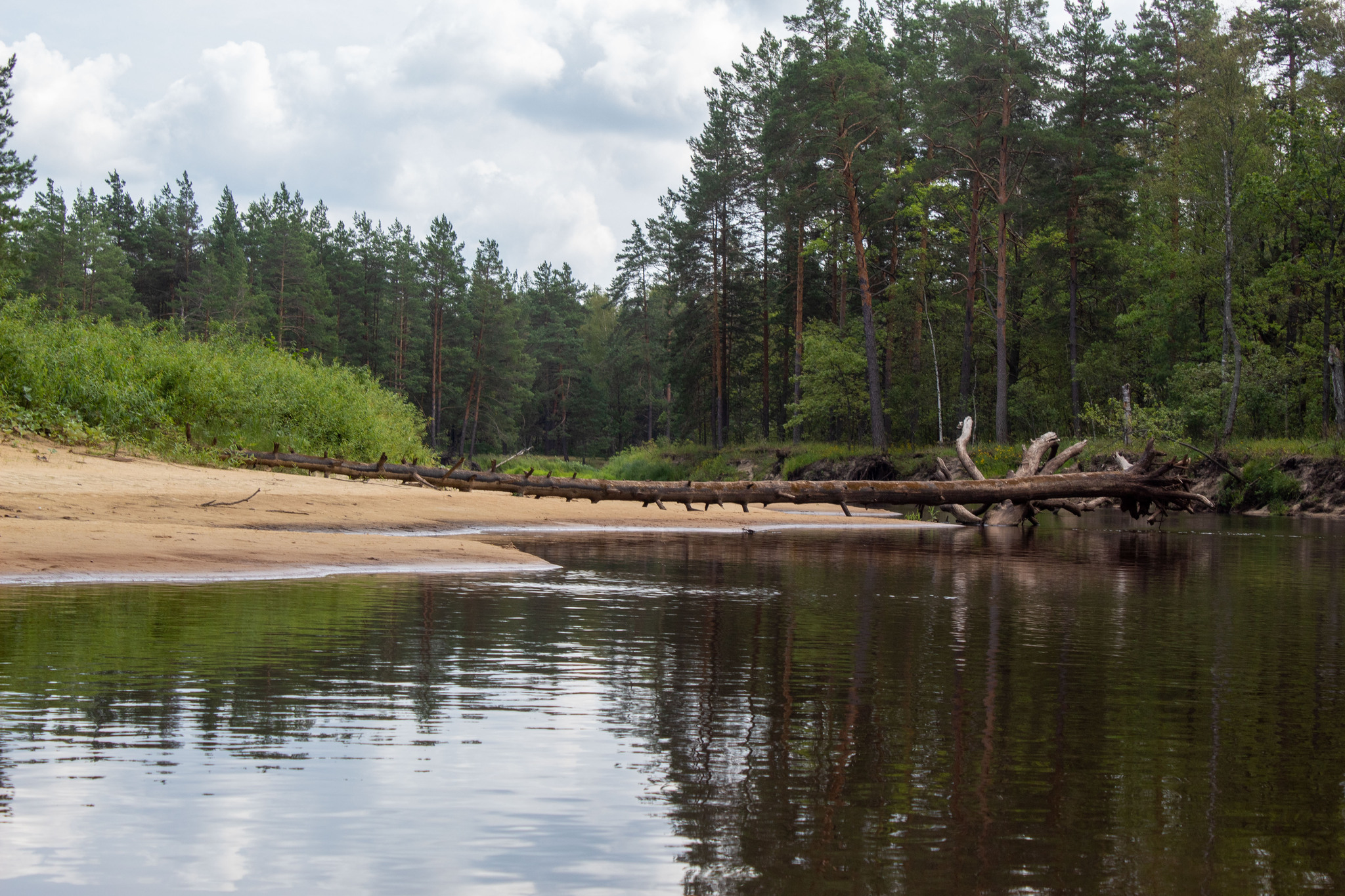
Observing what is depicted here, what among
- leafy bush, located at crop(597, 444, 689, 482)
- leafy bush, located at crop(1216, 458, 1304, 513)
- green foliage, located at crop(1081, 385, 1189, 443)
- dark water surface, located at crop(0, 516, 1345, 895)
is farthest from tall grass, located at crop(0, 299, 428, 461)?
leafy bush, located at crop(597, 444, 689, 482)

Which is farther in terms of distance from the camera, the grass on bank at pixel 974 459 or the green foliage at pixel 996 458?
the green foliage at pixel 996 458

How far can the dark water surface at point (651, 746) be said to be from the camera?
304cm

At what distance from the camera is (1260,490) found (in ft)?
106

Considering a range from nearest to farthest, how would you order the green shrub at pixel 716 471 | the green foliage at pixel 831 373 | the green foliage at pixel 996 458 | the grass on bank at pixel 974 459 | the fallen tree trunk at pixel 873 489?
1. the fallen tree trunk at pixel 873 489
2. the grass on bank at pixel 974 459
3. the green foliage at pixel 996 458
4. the green foliage at pixel 831 373
5. the green shrub at pixel 716 471

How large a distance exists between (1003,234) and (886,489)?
2900 cm

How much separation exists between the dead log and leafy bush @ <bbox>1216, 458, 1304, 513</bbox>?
49.2 feet

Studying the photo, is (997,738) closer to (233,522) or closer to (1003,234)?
(233,522)

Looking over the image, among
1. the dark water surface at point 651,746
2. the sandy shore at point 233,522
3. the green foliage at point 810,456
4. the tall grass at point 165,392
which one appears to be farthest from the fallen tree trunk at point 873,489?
the green foliage at point 810,456

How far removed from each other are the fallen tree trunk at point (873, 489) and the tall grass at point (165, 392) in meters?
4.68

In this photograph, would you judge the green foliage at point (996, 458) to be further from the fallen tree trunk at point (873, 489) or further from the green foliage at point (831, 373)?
the fallen tree trunk at point (873, 489)

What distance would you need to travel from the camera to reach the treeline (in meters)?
36.9

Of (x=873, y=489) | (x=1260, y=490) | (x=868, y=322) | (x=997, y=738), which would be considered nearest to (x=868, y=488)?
(x=873, y=489)

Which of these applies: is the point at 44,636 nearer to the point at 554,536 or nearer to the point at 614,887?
the point at 614,887

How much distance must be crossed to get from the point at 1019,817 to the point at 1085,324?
164ft
